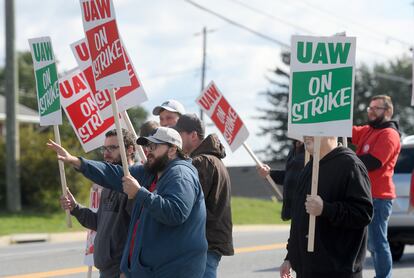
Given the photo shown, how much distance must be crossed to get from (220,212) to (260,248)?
27.1 ft

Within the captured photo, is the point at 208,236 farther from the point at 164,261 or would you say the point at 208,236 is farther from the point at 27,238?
the point at 27,238

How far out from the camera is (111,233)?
656 cm

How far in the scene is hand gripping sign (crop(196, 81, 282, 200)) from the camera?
9.58m

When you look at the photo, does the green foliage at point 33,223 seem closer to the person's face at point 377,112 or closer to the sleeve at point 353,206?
the person's face at point 377,112

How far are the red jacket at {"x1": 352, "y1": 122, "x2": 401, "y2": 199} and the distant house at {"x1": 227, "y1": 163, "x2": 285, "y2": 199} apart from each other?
135ft

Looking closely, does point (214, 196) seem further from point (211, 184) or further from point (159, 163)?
point (159, 163)

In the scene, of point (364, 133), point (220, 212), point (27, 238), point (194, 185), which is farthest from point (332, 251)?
point (27, 238)

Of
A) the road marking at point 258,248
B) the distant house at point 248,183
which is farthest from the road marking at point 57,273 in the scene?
the distant house at point 248,183

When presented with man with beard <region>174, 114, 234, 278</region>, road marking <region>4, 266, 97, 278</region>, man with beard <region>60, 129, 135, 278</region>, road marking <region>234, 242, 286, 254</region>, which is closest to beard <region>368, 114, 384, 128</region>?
man with beard <region>174, 114, 234, 278</region>

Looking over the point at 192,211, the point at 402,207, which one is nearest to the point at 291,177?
the point at 192,211

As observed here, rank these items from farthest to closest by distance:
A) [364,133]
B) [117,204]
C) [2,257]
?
[2,257], [364,133], [117,204]

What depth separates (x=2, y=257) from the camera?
1428cm

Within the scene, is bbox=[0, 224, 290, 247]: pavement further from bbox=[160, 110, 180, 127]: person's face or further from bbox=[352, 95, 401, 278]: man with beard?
bbox=[160, 110, 180, 127]: person's face

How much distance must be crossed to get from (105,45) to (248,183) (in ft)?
151
